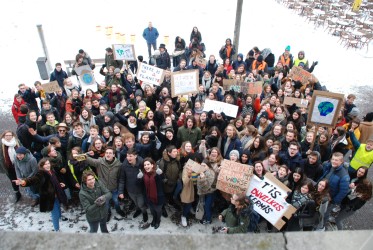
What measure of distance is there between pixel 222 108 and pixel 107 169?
3237 millimetres

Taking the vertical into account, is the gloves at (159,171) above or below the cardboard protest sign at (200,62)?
below

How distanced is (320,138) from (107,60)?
7.53 metres

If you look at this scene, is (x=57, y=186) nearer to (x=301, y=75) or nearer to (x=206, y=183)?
(x=206, y=183)

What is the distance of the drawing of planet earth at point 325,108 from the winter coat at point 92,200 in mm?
4175

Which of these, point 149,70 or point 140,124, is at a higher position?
point 149,70

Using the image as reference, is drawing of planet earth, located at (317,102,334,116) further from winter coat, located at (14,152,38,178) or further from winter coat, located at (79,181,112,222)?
winter coat, located at (14,152,38,178)

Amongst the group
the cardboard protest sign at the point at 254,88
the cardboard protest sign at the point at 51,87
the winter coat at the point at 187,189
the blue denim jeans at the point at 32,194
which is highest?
the cardboard protest sign at the point at 51,87

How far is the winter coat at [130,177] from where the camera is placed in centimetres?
546

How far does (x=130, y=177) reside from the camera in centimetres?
551

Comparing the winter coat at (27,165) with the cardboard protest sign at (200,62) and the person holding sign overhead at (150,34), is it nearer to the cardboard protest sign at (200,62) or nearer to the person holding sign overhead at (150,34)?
the cardboard protest sign at (200,62)

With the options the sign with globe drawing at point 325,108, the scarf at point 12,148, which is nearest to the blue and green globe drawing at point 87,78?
the scarf at point 12,148

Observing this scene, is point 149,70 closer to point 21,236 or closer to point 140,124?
point 140,124

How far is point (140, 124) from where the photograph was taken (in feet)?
22.9

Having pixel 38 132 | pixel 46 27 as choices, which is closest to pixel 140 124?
pixel 38 132
